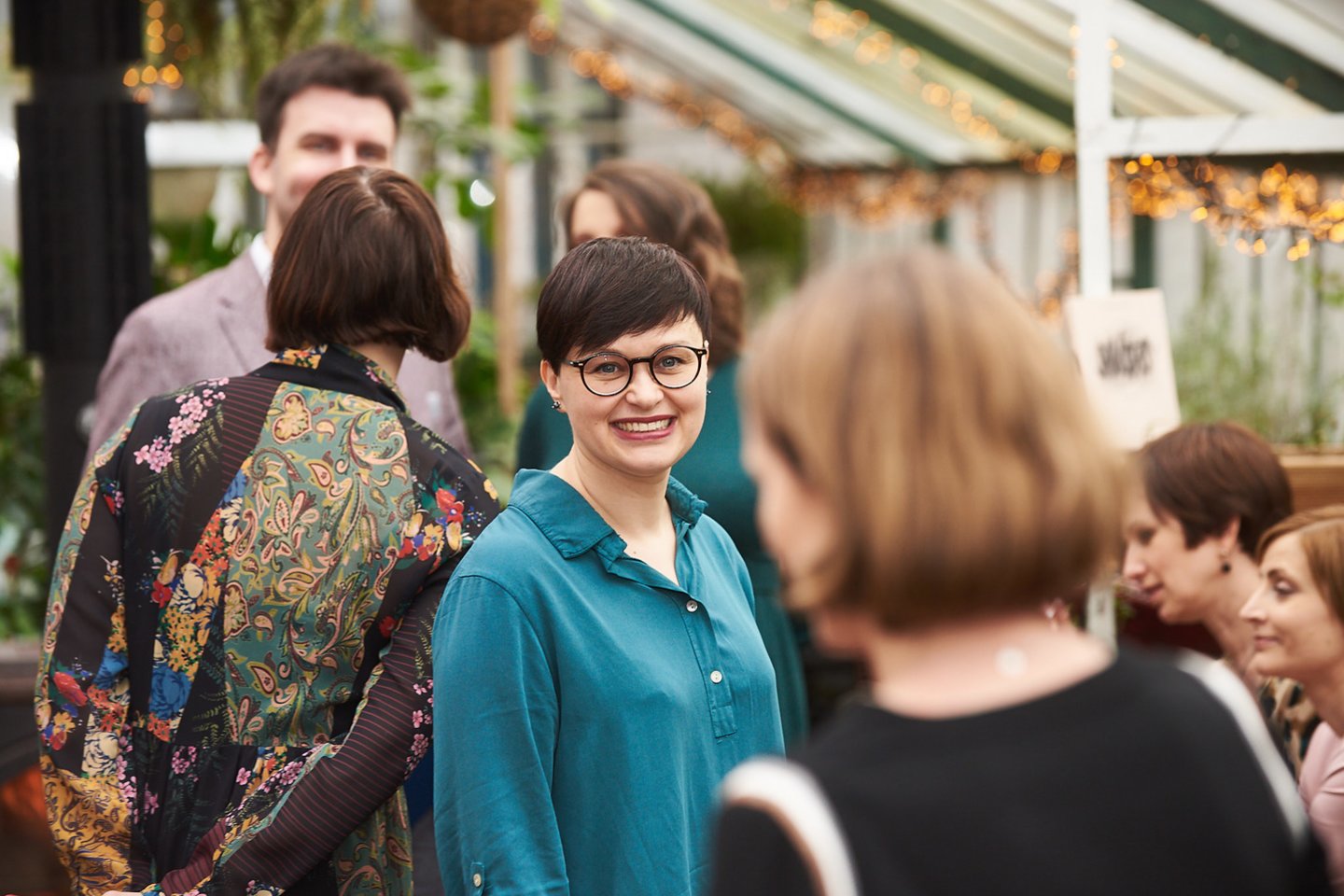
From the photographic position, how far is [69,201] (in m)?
3.76

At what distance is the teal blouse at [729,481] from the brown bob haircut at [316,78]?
73 centimetres

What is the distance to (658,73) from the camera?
401 inches

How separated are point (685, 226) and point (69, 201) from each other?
171 cm

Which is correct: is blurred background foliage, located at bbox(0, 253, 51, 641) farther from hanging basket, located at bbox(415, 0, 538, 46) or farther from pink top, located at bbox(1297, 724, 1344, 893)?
pink top, located at bbox(1297, 724, 1344, 893)

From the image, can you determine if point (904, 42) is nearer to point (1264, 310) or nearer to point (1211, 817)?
point (1264, 310)

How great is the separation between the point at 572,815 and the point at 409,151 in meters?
10.1

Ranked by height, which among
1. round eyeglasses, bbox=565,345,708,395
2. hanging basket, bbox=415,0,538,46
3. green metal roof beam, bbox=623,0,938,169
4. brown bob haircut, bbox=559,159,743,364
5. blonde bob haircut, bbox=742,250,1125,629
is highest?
green metal roof beam, bbox=623,0,938,169

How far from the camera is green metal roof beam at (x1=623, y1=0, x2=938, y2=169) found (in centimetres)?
832

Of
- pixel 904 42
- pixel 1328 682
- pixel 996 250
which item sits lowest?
pixel 1328 682

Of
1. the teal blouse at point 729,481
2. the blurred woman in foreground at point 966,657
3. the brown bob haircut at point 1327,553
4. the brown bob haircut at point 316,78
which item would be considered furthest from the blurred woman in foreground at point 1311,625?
the brown bob haircut at point 316,78

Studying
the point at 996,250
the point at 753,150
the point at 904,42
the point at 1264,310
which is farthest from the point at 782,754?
the point at 753,150

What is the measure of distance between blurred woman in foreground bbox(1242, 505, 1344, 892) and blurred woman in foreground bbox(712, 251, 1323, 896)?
152 centimetres

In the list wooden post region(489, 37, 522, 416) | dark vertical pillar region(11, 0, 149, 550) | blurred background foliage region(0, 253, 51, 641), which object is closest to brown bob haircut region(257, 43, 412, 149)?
dark vertical pillar region(11, 0, 149, 550)

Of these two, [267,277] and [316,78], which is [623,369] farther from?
[316,78]
